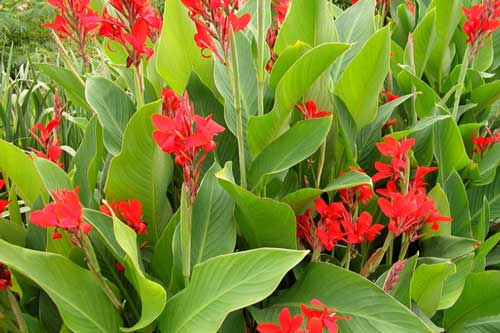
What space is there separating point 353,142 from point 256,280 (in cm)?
50

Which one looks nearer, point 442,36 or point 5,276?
point 5,276

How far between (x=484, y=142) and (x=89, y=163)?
3.40 feet

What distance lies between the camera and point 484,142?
155 cm

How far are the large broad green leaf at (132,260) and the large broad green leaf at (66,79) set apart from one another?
54 cm

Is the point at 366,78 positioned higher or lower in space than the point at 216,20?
lower

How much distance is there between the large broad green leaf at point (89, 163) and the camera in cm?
118

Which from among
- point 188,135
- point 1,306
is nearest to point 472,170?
point 188,135

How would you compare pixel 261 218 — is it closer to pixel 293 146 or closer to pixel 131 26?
pixel 293 146

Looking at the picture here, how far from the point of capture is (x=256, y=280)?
91cm

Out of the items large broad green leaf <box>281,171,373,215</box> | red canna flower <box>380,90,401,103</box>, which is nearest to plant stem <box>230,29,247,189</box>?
large broad green leaf <box>281,171,373,215</box>

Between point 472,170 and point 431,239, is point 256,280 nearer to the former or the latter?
point 431,239

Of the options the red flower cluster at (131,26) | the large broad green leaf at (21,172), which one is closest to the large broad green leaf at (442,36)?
the red flower cluster at (131,26)

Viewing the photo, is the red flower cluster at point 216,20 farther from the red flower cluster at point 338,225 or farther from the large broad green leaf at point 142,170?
the red flower cluster at point 338,225

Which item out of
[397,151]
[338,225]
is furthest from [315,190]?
[397,151]
